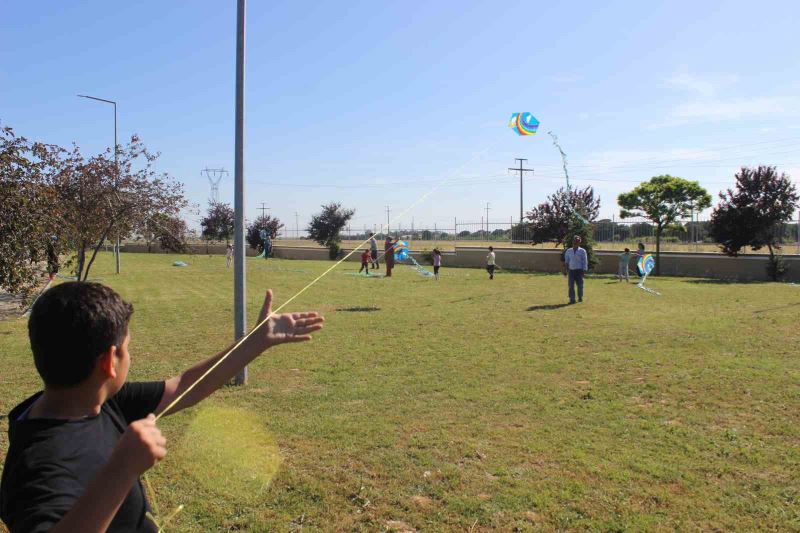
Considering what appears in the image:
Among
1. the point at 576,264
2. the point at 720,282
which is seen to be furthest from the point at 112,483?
the point at 720,282

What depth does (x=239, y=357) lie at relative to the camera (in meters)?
2.25

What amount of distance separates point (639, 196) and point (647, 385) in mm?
21682

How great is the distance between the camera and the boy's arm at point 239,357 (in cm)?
224

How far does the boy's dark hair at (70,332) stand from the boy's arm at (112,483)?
320 mm

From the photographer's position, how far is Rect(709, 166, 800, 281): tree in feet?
76.4

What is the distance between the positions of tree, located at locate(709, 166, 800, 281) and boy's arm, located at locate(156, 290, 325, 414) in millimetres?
24910

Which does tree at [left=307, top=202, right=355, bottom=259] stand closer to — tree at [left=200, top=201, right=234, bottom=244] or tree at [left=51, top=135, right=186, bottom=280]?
tree at [left=200, top=201, right=234, bottom=244]

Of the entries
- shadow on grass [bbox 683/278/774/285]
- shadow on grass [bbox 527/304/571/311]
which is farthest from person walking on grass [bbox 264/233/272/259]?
shadow on grass [bbox 527/304/571/311]

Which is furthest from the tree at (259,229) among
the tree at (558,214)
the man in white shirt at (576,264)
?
the man in white shirt at (576,264)

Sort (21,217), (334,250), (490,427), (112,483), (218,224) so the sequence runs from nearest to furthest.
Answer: (112,483), (490,427), (21,217), (334,250), (218,224)

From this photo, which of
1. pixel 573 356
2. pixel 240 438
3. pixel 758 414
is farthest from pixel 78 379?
pixel 573 356

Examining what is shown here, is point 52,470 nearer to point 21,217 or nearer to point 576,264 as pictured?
point 21,217

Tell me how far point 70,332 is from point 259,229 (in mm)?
53836

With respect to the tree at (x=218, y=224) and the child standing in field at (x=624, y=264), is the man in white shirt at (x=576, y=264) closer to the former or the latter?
the child standing in field at (x=624, y=264)
